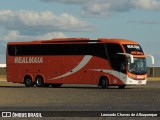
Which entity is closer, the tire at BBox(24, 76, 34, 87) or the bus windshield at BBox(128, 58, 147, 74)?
the bus windshield at BBox(128, 58, 147, 74)

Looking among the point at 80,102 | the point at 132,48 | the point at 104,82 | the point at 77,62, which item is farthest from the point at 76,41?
the point at 80,102

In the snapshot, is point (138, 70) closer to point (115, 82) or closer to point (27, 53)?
point (115, 82)

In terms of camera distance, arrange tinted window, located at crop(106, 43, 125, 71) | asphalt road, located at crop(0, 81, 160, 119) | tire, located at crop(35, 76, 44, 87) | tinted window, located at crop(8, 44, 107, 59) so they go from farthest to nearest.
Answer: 1. tire, located at crop(35, 76, 44, 87)
2. tinted window, located at crop(8, 44, 107, 59)
3. tinted window, located at crop(106, 43, 125, 71)
4. asphalt road, located at crop(0, 81, 160, 119)

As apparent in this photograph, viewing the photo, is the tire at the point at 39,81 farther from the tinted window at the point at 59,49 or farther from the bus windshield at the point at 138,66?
the bus windshield at the point at 138,66

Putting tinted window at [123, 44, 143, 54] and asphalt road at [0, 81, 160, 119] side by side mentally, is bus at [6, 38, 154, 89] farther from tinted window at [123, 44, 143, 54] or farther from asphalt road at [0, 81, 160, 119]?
asphalt road at [0, 81, 160, 119]

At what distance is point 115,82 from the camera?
41.4 meters

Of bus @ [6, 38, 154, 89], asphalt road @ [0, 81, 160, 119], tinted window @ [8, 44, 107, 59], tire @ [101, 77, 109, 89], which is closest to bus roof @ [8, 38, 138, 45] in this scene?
bus @ [6, 38, 154, 89]

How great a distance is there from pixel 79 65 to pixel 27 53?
481 centimetres

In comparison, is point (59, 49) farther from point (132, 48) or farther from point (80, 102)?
point (80, 102)

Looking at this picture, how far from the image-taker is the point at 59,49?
43719mm

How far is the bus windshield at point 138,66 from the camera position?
40938 millimetres

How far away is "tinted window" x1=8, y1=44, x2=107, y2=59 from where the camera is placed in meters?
41.4

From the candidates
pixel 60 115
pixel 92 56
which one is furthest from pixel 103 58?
pixel 60 115

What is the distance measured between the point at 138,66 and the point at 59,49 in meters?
6.20
